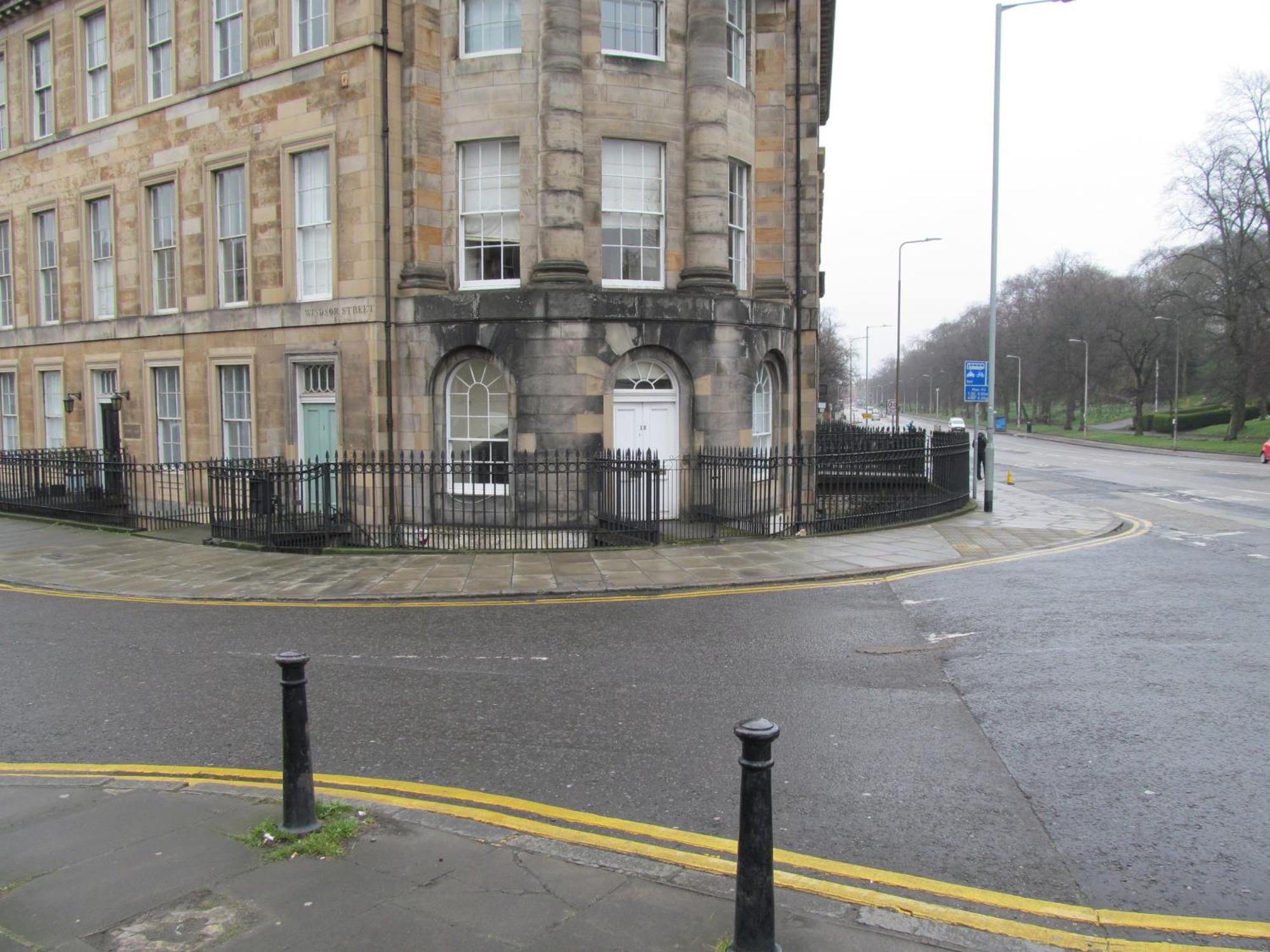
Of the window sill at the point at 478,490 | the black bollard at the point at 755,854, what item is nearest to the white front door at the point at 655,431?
the window sill at the point at 478,490

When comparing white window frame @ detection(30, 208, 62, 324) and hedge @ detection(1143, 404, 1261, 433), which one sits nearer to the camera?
white window frame @ detection(30, 208, 62, 324)

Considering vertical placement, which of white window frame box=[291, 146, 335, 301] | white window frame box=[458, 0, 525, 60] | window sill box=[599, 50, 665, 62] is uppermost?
white window frame box=[458, 0, 525, 60]

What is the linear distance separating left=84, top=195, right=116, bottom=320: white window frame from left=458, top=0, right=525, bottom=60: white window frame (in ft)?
38.1

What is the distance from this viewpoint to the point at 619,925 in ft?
12.3

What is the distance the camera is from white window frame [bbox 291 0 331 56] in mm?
18156

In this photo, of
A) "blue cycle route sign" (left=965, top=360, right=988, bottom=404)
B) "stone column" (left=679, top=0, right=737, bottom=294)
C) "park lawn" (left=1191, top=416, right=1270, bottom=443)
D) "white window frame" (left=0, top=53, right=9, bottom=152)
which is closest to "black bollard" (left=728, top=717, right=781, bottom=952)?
"stone column" (left=679, top=0, right=737, bottom=294)

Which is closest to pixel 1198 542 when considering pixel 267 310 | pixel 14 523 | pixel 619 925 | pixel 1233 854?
pixel 1233 854

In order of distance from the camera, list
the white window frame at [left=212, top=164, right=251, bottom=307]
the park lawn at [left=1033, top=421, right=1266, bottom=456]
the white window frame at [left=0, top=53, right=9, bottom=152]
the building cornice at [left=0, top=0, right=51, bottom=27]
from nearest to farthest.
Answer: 1. the white window frame at [left=212, top=164, right=251, bottom=307]
2. the building cornice at [left=0, top=0, right=51, bottom=27]
3. the white window frame at [left=0, top=53, right=9, bottom=152]
4. the park lawn at [left=1033, top=421, right=1266, bottom=456]

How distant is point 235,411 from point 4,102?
550 inches

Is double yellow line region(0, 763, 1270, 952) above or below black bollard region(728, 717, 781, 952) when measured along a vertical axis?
below

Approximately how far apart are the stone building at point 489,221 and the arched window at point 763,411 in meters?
0.07

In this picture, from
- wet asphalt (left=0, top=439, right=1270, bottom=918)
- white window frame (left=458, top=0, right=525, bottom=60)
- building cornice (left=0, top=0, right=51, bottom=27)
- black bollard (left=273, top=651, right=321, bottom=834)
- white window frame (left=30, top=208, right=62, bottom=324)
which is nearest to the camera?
black bollard (left=273, top=651, right=321, bottom=834)

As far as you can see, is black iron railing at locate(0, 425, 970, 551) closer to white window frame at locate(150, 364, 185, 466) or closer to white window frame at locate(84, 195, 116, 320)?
white window frame at locate(150, 364, 185, 466)

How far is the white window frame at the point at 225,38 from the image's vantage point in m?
19.6
